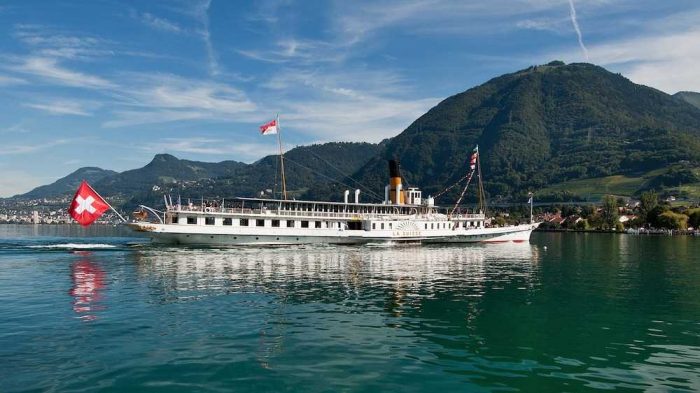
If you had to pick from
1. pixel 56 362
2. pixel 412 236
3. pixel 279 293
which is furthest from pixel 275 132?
pixel 56 362

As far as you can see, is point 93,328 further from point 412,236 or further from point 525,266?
point 412,236

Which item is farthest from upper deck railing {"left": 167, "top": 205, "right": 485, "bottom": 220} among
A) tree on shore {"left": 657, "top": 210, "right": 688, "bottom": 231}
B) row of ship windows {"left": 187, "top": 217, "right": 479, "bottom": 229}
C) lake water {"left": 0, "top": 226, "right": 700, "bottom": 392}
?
tree on shore {"left": 657, "top": 210, "right": 688, "bottom": 231}

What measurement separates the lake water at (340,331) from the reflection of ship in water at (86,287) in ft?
0.41

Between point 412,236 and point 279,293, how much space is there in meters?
44.7

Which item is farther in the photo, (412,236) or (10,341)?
(412,236)

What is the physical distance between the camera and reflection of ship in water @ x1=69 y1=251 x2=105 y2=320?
876 inches

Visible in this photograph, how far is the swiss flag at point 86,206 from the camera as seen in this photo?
52125mm

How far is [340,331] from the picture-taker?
61.4 feet

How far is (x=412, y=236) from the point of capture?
230 feet

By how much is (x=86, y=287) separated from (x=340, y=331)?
16741 mm

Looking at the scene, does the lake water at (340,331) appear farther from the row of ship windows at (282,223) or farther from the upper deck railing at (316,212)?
the row of ship windows at (282,223)

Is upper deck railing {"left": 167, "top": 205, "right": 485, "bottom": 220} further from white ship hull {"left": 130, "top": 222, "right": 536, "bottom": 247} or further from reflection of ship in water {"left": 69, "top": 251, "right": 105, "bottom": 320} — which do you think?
reflection of ship in water {"left": 69, "top": 251, "right": 105, "bottom": 320}

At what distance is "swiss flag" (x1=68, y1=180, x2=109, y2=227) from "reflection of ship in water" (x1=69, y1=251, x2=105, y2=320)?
1261 centimetres

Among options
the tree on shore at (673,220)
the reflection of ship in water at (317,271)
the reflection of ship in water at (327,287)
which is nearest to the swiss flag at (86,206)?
the reflection of ship in water at (317,271)
